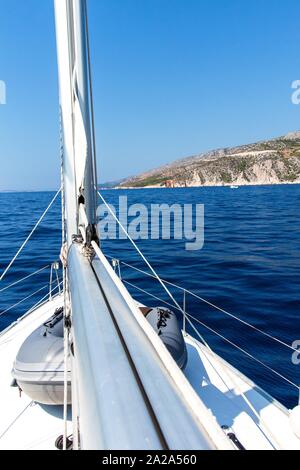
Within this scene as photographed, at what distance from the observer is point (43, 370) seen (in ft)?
8.87

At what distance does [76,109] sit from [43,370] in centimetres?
214

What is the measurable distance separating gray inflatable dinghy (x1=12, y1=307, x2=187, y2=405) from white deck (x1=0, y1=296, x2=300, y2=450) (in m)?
0.23

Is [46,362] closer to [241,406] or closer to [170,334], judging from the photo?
[170,334]

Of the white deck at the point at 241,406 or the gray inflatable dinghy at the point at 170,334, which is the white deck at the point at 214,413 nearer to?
the white deck at the point at 241,406

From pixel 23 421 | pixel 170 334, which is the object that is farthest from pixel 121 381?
pixel 23 421

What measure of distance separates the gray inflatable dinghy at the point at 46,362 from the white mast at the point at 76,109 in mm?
1138

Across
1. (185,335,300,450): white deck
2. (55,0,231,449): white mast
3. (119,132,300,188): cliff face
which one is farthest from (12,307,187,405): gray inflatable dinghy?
(119,132,300,188): cliff face

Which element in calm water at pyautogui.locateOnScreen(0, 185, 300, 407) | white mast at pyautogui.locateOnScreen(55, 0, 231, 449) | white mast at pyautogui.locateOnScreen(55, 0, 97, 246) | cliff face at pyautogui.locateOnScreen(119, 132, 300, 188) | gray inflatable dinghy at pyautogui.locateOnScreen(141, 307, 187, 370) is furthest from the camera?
cliff face at pyautogui.locateOnScreen(119, 132, 300, 188)

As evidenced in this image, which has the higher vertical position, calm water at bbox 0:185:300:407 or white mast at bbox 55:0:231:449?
white mast at bbox 55:0:231:449

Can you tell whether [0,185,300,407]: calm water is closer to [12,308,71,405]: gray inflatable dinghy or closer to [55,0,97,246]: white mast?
[12,308,71,405]: gray inflatable dinghy

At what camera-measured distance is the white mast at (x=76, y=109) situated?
2377 mm

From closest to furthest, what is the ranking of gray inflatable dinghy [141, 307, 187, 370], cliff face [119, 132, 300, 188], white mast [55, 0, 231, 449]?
1. white mast [55, 0, 231, 449]
2. gray inflatable dinghy [141, 307, 187, 370]
3. cliff face [119, 132, 300, 188]

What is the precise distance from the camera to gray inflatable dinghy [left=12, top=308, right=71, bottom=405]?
106 inches
